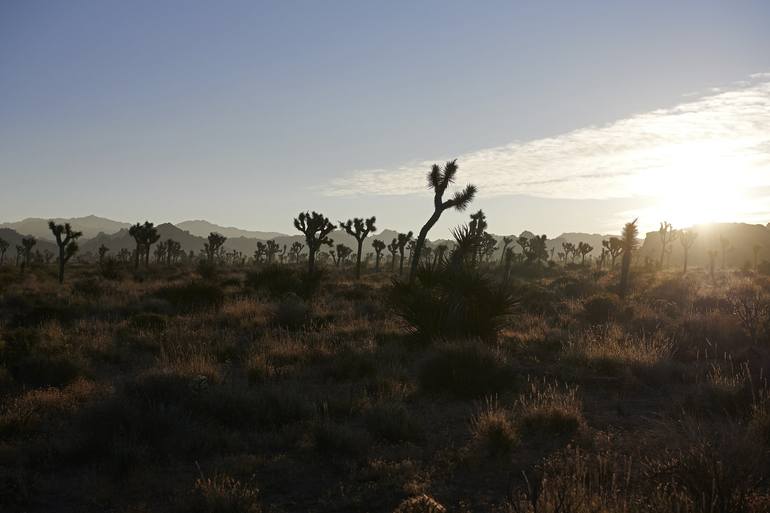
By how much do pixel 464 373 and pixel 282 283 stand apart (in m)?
16.1

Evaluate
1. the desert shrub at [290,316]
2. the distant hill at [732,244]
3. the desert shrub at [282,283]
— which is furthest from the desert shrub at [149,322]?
the distant hill at [732,244]

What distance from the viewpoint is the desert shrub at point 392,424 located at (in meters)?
6.90

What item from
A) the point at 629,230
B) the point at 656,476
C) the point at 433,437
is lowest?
the point at 433,437

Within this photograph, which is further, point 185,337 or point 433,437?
point 185,337

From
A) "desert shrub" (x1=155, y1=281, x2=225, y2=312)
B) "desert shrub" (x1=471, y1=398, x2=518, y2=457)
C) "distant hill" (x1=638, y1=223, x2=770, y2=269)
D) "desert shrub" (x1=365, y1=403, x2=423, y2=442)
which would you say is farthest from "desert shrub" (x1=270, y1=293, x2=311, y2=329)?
"distant hill" (x1=638, y1=223, x2=770, y2=269)

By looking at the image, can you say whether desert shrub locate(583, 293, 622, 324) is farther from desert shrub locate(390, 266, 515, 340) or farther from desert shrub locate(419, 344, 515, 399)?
desert shrub locate(419, 344, 515, 399)

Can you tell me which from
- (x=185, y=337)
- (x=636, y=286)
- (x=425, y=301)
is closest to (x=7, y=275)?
(x=185, y=337)

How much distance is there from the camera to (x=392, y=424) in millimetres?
6973

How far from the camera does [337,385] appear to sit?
952 cm

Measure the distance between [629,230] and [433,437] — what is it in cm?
2971

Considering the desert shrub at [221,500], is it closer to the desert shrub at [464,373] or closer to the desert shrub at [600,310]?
the desert shrub at [464,373]

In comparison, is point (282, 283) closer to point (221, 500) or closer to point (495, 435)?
point (495, 435)

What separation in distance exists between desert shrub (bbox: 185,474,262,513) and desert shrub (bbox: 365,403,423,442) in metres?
2.20

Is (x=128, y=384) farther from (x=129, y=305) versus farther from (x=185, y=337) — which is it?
(x=129, y=305)
